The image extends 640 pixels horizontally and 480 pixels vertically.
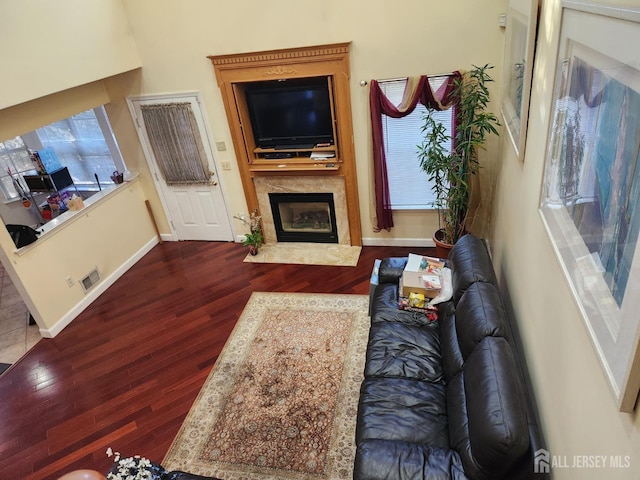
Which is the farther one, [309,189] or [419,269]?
[309,189]

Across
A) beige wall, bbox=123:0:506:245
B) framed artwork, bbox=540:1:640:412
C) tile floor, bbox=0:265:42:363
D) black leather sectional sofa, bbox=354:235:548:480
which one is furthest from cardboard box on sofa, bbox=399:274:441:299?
tile floor, bbox=0:265:42:363

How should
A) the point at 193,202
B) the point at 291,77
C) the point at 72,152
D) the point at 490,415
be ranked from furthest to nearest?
the point at 72,152, the point at 193,202, the point at 291,77, the point at 490,415

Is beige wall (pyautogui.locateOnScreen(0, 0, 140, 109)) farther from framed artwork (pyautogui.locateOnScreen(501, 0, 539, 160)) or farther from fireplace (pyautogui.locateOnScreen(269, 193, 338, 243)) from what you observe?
framed artwork (pyautogui.locateOnScreen(501, 0, 539, 160))

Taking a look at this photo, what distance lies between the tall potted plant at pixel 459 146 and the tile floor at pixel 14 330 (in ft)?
14.7

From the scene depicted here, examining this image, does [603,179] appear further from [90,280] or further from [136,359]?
[90,280]

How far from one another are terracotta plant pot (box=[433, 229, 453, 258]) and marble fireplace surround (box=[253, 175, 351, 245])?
1087 mm

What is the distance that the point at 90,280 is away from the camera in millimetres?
4805

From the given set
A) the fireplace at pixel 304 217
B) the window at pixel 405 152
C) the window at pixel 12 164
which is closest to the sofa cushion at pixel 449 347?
the window at pixel 405 152

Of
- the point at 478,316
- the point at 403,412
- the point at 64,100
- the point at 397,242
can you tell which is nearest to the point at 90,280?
the point at 64,100

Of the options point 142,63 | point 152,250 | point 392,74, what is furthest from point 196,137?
point 392,74

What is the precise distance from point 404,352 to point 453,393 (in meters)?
0.51

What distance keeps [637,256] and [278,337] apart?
3225 mm

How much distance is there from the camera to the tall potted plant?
151 inches

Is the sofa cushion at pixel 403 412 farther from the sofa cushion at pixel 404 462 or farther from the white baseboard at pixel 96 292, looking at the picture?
the white baseboard at pixel 96 292
